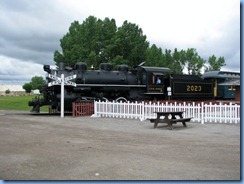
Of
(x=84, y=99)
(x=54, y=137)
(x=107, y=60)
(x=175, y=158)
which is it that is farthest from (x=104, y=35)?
(x=175, y=158)

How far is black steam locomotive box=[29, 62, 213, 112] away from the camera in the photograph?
19297 mm

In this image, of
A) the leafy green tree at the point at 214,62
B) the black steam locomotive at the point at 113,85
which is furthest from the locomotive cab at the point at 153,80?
the leafy green tree at the point at 214,62

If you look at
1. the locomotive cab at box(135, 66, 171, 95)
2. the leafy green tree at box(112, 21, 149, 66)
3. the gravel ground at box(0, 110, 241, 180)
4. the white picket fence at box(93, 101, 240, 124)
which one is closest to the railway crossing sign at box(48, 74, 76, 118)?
the white picket fence at box(93, 101, 240, 124)

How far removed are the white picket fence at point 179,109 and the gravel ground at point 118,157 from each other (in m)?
4.28

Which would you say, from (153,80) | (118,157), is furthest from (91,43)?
(118,157)

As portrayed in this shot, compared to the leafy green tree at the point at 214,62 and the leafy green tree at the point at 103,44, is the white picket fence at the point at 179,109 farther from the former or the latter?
the leafy green tree at the point at 214,62

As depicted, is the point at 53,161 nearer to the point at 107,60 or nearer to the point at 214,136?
the point at 214,136

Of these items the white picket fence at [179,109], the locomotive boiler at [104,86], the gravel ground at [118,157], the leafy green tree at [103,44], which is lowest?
the gravel ground at [118,157]

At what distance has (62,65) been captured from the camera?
1998 centimetres

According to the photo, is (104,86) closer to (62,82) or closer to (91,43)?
(62,82)

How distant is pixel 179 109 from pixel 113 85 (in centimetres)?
606

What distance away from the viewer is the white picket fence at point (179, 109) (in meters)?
14.4

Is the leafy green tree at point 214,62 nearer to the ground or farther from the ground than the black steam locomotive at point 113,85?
farther from the ground

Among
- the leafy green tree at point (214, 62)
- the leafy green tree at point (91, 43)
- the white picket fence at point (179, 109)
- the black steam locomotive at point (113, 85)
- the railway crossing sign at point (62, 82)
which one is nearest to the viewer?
the white picket fence at point (179, 109)
